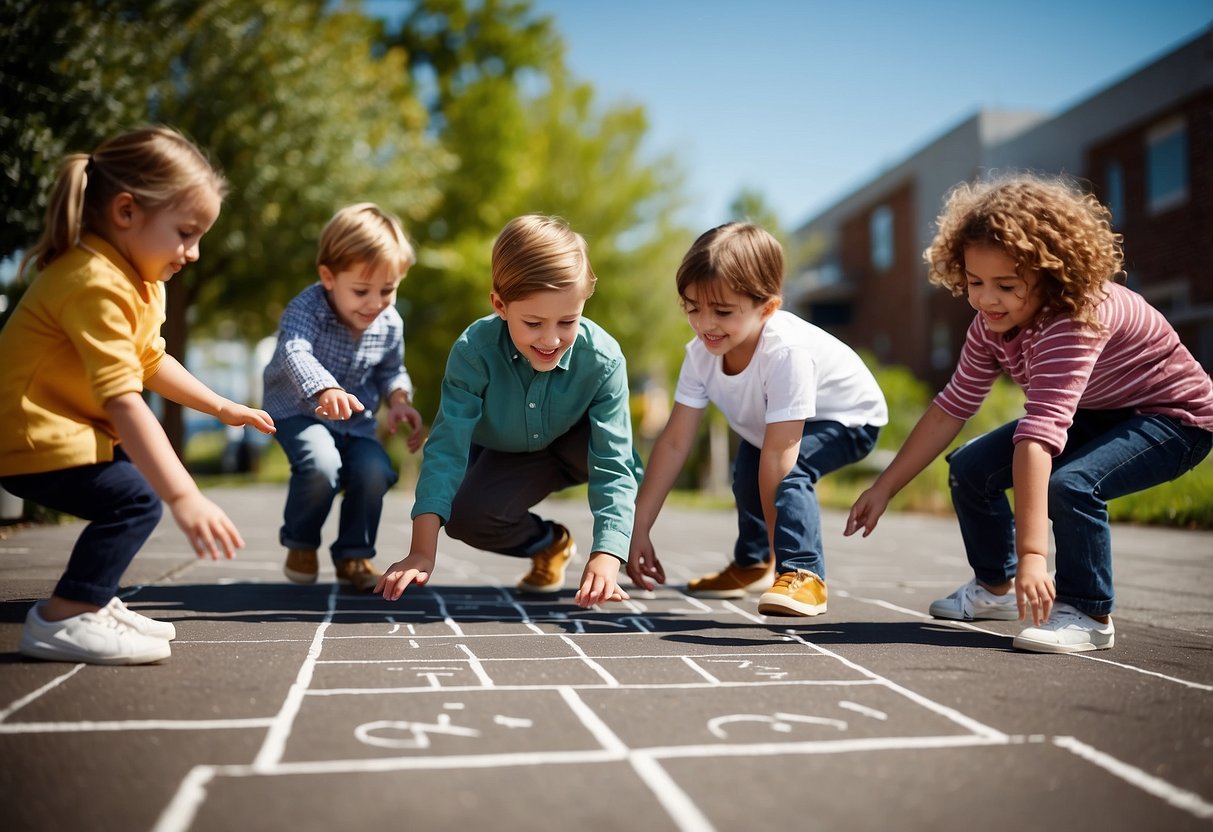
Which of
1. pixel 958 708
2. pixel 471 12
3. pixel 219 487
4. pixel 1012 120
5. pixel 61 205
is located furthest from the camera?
pixel 471 12

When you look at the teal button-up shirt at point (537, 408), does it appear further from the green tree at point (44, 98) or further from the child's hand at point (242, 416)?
the green tree at point (44, 98)

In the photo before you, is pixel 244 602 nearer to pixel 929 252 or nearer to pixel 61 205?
pixel 61 205

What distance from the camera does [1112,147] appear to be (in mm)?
14602

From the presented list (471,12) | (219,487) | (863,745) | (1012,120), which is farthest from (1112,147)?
(863,745)

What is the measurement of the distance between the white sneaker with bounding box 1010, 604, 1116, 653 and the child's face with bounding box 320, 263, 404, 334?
2.13 metres

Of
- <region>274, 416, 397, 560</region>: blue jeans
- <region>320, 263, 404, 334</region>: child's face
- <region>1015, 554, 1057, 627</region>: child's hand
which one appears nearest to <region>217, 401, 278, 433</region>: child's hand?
<region>274, 416, 397, 560</region>: blue jeans

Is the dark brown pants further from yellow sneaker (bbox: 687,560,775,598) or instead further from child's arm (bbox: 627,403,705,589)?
yellow sneaker (bbox: 687,560,775,598)

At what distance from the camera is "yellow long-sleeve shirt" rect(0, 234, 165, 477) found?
6.65 feet

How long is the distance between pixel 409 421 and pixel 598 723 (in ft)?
6.24

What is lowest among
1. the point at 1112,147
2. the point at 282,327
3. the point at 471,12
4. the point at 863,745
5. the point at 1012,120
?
the point at 863,745

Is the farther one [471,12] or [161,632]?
[471,12]

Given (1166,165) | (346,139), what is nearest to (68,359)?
(346,139)

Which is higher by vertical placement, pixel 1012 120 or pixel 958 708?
pixel 1012 120

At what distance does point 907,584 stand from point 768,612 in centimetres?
128
